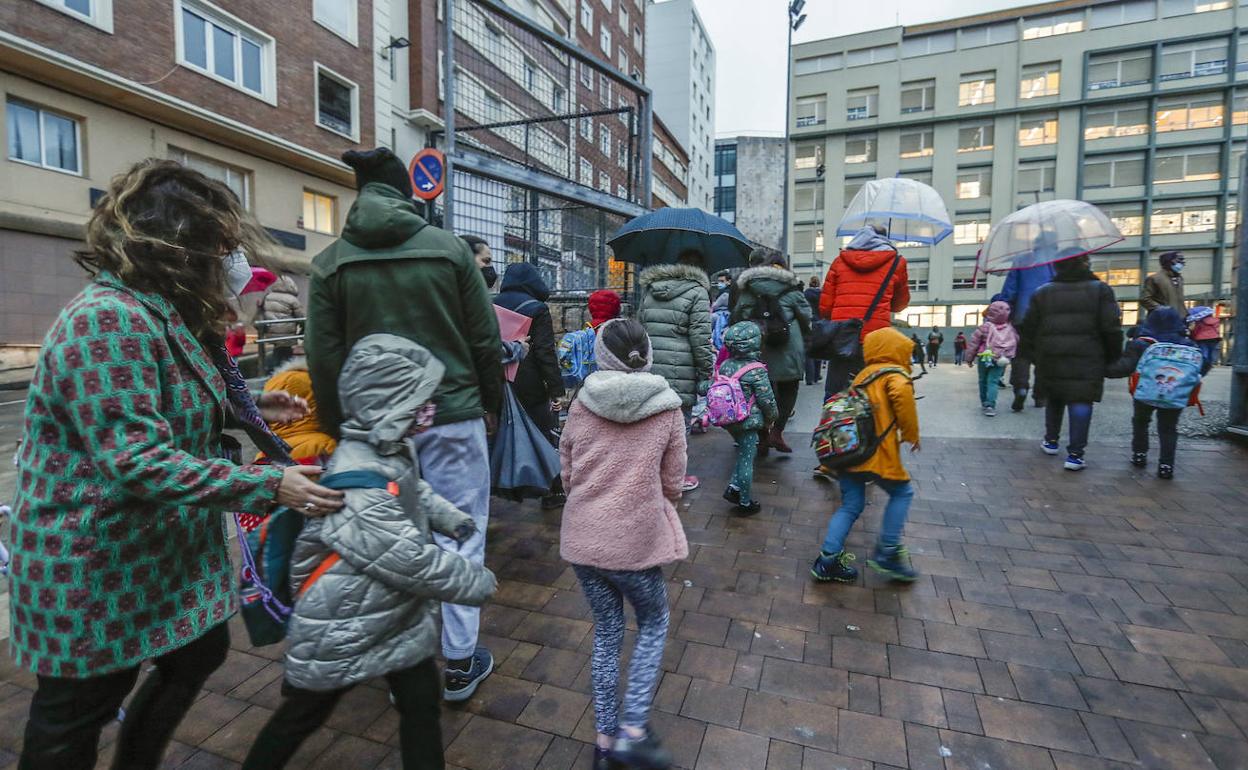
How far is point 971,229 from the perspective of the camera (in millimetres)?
41062

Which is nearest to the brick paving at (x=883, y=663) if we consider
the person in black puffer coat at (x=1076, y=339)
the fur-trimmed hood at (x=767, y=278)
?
the person in black puffer coat at (x=1076, y=339)

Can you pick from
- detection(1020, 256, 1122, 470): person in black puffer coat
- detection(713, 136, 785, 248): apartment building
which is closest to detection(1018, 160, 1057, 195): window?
detection(713, 136, 785, 248): apartment building

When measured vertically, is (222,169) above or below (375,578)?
above

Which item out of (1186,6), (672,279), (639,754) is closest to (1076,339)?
(672,279)

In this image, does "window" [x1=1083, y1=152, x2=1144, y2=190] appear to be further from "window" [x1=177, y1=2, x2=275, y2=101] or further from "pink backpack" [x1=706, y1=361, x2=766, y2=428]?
"pink backpack" [x1=706, y1=361, x2=766, y2=428]

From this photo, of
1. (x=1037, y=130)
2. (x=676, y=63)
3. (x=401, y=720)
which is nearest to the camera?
(x=401, y=720)

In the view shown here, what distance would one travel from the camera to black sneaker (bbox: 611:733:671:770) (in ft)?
6.83

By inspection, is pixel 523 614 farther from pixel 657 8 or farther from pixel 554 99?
pixel 657 8

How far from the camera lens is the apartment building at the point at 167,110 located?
11922 mm

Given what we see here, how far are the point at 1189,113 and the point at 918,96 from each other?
50.8ft

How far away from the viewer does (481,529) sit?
271 cm

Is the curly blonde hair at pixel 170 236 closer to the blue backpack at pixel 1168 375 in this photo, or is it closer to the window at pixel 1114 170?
the blue backpack at pixel 1168 375

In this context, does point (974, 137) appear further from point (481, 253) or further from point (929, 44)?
point (481, 253)

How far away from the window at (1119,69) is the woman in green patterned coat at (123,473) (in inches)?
2063
